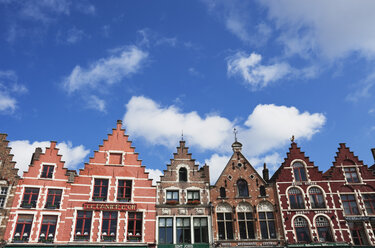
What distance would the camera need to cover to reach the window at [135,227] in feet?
80.5

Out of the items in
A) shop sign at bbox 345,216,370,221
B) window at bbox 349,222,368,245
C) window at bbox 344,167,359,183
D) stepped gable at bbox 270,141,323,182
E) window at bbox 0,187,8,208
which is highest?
stepped gable at bbox 270,141,323,182

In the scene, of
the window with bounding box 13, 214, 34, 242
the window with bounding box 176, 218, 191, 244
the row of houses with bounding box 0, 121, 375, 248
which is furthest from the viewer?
the window with bounding box 176, 218, 191, 244

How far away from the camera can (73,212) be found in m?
24.7

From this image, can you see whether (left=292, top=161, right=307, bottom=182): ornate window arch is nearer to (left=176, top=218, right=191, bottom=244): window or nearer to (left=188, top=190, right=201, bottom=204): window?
(left=188, top=190, right=201, bottom=204): window

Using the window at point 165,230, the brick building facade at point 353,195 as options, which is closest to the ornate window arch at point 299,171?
the brick building facade at point 353,195

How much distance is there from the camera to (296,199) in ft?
88.7

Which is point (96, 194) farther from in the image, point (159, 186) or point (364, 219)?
point (364, 219)

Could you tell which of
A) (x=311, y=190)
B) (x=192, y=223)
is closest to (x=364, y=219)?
(x=311, y=190)

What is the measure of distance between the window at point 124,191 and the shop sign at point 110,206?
551mm

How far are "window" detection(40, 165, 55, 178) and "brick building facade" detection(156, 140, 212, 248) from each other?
927 centimetres

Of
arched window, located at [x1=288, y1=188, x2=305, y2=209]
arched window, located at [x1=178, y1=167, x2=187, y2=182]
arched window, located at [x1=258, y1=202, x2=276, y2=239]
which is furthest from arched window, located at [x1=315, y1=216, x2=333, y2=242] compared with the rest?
arched window, located at [x1=178, y1=167, x2=187, y2=182]

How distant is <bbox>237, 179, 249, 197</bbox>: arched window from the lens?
1070 inches

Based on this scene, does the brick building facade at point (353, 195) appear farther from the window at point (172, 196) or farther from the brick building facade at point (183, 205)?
the window at point (172, 196)

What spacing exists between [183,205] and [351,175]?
15946 millimetres
